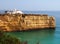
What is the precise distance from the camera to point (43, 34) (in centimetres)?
3772

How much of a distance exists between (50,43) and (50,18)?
13223 millimetres

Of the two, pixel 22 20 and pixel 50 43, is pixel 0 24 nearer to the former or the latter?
pixel 22 20

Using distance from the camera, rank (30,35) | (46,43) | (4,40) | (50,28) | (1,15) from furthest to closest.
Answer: (50,28)
(1,15)
(30,35)
(46,43)
(4,40)

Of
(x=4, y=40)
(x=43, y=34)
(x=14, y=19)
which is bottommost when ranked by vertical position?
(x=43, y=34)

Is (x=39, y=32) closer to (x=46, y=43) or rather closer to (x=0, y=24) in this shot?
(x=0, y=24)

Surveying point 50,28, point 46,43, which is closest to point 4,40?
point 46,43

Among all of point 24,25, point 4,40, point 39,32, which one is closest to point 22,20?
point 24,25

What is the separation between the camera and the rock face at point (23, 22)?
38125 millimetres

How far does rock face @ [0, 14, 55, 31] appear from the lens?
125 ft

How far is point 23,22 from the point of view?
130ft

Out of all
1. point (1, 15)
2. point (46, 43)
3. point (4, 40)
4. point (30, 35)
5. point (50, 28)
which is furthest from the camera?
point (50, 28)

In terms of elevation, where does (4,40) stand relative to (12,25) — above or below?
above

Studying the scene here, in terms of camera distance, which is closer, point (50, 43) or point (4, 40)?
point (4, 40)

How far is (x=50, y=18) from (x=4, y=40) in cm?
3063
